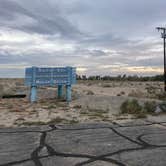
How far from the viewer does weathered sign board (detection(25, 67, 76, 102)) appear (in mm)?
19859

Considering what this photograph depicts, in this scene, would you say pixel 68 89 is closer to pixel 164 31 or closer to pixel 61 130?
pixel 61 130

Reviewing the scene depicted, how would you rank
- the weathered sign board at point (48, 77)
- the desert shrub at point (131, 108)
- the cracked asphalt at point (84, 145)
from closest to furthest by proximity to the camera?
the cracked asphalt at point (84, 145)
the desert shrub at point (131, 108)
the weathered sign board at point (48, 77)

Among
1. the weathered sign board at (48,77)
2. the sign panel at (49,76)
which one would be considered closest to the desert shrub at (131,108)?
the weathered sign board at (48,77)

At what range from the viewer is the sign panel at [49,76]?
1988 centimetres

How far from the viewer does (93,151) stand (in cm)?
675

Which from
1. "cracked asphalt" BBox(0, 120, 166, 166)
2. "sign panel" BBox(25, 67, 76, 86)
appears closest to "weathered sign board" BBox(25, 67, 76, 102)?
"sign panel" BBox(25, 67, 76, 86)

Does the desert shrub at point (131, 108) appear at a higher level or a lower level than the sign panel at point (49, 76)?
lower

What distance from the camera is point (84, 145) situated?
7.31m

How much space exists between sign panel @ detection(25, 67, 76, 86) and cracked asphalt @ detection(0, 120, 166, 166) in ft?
33.1

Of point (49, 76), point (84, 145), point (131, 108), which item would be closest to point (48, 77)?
point (49, 76)

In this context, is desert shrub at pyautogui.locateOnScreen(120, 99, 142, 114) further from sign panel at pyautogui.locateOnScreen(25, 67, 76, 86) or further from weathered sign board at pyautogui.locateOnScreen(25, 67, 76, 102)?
sign panel at pyautogui.locateOnScreen(25, 67, 76, 86)

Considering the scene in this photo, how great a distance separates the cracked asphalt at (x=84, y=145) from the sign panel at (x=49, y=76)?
10097 millimetres

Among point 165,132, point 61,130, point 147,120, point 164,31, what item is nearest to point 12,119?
point 61,130

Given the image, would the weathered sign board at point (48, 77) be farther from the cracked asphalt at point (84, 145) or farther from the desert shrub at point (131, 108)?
the cracked asphalt at point (84, 145)
